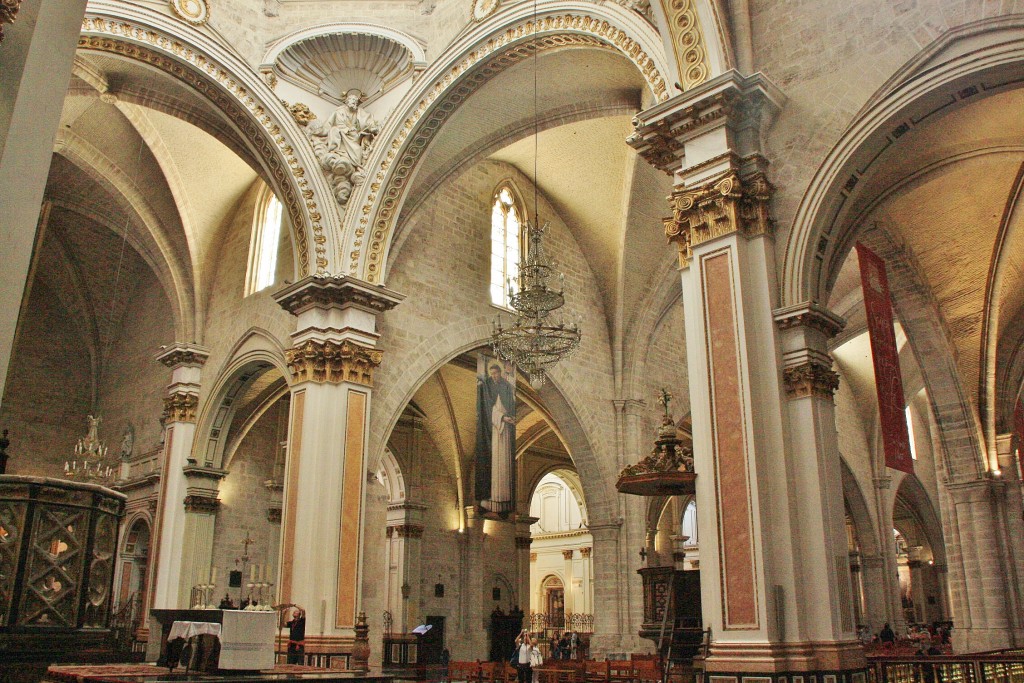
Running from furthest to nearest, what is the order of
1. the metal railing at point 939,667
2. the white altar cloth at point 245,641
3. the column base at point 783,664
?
the metal railing at point 939,667
the column base at point 783,664
the white altar cloth at point 245,641

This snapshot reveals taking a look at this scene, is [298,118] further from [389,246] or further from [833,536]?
[833,536]

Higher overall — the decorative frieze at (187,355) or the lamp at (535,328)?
the decorative frieze at (187,355)

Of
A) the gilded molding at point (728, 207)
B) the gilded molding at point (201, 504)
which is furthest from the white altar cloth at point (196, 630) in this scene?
the gilded molding at point (201, 504)

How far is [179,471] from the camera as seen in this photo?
679 inches

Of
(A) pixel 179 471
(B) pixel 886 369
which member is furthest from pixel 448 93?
(A) pixel 179 471

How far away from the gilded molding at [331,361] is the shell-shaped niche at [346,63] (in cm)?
407

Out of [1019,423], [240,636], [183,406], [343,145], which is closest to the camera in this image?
[240,636]

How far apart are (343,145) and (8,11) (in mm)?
11742

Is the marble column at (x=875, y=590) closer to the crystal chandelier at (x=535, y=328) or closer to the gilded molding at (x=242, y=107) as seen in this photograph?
the crystal chandelier at (x=535, y=328)

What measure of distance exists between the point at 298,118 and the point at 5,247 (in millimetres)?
12122

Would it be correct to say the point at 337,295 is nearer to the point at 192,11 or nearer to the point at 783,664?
the point at 192,11

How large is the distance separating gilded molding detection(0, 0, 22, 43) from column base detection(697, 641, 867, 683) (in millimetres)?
7061

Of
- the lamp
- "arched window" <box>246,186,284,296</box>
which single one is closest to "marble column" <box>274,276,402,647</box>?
the lamp

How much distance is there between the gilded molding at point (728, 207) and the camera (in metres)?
8.87
